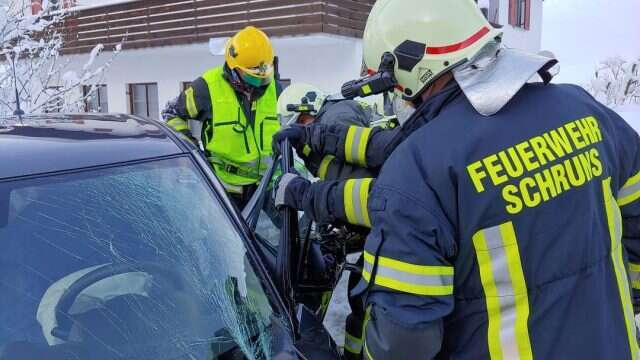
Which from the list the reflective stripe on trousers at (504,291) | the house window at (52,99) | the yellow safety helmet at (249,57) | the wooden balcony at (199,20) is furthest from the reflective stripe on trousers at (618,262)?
the wooden balcony at (199,20)

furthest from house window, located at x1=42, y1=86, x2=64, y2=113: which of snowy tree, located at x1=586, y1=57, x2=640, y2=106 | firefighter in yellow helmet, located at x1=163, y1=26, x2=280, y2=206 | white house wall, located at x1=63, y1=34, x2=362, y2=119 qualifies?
snowy tree, located at x1=586, y1=57, x2=640, y2=106

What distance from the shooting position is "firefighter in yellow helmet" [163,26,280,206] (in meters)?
3.61

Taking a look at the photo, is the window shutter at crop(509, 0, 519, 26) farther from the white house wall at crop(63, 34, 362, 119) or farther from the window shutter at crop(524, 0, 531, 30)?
the white house wall at crop(63, 34, 362, 119)

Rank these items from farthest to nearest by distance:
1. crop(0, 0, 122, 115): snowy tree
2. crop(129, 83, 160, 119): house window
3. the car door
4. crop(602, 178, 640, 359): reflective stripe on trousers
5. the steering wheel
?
crop(129, 83, 160, 119): house window
crop(0, 0, 122, 115): snowy tree
the car door
the steering wheel
crop(602, 178, 640, 359): reflective stripe on trousers

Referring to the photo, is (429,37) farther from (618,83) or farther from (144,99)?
(618,83)

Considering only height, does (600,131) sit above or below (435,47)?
below

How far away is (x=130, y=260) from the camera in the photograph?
5.19 feet

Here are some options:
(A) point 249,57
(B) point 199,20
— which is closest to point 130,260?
(A) point 249,57

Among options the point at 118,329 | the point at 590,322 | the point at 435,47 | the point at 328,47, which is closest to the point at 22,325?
the point at 118,329

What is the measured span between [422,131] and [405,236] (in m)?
0.26

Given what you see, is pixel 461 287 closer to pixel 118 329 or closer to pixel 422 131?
pixel 422 131

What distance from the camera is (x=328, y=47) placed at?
1023cm

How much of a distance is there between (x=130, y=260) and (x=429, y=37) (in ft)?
3.37

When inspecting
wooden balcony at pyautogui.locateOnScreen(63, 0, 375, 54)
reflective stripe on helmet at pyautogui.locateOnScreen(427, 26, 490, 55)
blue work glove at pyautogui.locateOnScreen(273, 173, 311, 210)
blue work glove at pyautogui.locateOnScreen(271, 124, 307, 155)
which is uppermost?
wooden balcony at pyautogui.locateOnScreen(63, 0, 375, 54)
